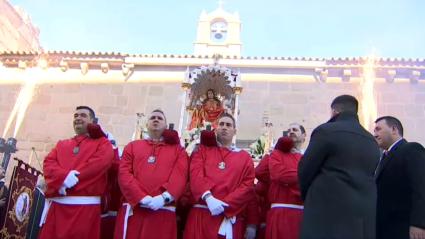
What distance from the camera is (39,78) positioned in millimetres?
13328

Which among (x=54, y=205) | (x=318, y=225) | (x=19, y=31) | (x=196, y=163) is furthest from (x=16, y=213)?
(x=19, y=31)

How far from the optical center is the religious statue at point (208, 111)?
9.58 m

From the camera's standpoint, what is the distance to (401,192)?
4277 mm

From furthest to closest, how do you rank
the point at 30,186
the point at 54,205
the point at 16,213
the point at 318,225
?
the point at 30,186 → the point at 16,213 → the point at 54,205 → the point at 318,225

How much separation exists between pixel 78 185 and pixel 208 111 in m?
5.04

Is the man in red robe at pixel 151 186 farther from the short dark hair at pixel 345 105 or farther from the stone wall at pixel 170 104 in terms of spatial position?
the stone wall at pixel 170 104

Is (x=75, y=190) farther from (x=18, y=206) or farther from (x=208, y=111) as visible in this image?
(x=208, y=111)

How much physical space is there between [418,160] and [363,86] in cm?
887

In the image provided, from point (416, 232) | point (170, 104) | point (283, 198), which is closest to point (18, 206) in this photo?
point (283, 198)

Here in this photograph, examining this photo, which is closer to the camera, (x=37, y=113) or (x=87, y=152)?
(x=87, y=152)

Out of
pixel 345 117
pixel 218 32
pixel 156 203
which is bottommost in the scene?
pixel 156 203

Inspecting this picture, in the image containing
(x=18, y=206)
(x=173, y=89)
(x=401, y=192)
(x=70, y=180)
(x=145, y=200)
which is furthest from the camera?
(x=173, y=89)

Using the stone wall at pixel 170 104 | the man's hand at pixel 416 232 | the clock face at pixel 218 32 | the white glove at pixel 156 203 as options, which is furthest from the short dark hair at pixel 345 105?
the clock face at pixel 218 32

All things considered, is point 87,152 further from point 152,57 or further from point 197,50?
point 197,50
